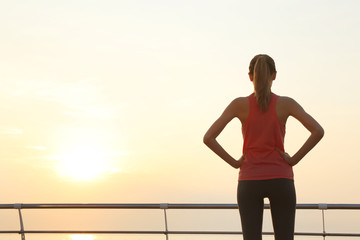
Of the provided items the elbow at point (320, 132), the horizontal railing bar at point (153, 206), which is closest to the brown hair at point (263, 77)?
the elbow at point (320, 132)

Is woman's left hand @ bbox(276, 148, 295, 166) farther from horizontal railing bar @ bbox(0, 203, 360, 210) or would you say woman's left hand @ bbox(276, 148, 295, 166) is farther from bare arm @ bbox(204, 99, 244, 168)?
horizontal railing bar @ bbox(0, 203, 360, 210)

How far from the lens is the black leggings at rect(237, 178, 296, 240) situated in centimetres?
445

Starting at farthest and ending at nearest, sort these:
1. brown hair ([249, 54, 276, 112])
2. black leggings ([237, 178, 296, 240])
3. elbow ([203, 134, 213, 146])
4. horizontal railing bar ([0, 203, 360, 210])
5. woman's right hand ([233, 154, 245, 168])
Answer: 1. horizontal railing bar ([0, 203, 360, 210])
2. elbow ([203, 134, 213, 146])
3. woman's right hand ([233, 154, 245, 168])
4. black leggings ([237, 178, 296, 240])
5. brown hair ([249, 54, 276, 112])

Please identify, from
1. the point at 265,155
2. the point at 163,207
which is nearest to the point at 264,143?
the point at 265,155

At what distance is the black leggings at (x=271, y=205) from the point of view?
4453mm

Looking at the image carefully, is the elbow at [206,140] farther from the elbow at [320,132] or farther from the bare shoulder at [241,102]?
the elbow at [320,132]

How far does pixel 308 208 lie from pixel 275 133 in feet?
15.4

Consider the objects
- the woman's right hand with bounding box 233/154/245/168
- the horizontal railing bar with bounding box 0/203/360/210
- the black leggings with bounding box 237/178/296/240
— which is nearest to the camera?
the black leggings with bounding box 237/178/296/240

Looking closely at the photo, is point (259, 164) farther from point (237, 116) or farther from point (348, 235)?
point (348, 235)

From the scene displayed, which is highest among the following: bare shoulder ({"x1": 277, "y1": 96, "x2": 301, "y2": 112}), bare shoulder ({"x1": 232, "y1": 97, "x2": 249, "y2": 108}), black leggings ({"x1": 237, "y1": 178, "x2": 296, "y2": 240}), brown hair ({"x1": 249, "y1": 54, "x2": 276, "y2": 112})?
brown hair ({"x1": 249, "y1": 54, "x2": 276, "y2": 112})

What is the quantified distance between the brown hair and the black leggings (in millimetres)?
520

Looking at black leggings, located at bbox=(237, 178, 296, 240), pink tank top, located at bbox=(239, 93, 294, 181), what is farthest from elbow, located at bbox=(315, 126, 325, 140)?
black leggings, located at bbox=(237, 178, 296, 240)

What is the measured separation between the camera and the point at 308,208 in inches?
351

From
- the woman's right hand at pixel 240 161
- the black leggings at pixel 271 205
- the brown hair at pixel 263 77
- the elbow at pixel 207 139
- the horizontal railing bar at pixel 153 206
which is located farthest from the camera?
the horizontal railing bar at pixel 153 206
